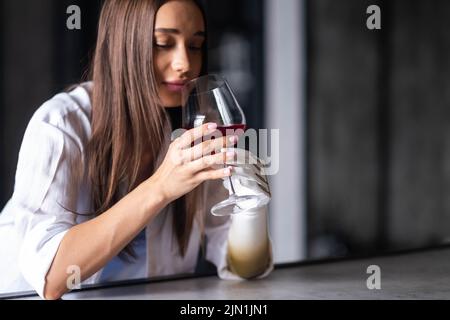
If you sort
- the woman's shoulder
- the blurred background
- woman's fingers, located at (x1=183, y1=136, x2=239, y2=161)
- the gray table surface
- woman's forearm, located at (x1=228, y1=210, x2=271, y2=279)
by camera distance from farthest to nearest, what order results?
the blurred background, woman's forearm, located at (x1=228, y1=210, x2=271, y2=279), the woman's shoulder, the gray table surface, woman's fingers, located at (x1=183, y1=136, x2=239, y2=161)

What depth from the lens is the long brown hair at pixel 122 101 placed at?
4.05ft

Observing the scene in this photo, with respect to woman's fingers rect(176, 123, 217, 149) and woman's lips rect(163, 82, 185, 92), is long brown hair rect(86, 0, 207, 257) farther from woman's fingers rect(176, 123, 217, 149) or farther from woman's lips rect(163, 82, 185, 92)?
woman's fingers rect(176, 123, 217, 149)

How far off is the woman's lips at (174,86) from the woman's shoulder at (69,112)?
167mm

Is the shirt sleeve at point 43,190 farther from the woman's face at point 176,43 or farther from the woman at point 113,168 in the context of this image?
the woman's face at point 176,43

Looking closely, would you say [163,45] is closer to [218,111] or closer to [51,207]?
[218,111]

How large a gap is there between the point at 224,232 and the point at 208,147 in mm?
544

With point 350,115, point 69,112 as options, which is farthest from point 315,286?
point 350,115

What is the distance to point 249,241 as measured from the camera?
135 cm

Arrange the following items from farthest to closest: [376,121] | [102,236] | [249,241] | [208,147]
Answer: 1. [376,121]
2. [249,241]
3. [102,236]
4. [208,147]

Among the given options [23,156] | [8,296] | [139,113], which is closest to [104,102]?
[139,113]

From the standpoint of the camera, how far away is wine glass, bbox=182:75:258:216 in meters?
1.04

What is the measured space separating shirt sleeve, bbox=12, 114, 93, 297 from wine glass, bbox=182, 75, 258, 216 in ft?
0.89

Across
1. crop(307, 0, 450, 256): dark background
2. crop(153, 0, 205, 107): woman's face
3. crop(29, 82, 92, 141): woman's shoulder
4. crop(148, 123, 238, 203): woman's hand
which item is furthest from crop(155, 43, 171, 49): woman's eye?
crop(307, 0, 450, 256): dark background

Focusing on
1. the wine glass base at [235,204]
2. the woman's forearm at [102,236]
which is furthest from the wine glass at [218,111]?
the woman's forearm at [102,236]
